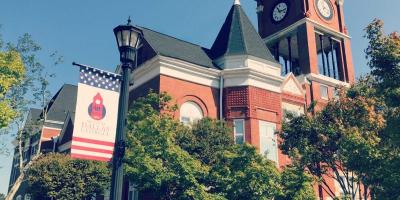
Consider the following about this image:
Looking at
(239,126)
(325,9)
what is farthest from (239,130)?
(325,9)

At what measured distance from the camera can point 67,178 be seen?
22922mm

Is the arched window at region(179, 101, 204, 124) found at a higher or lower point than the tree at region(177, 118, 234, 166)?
higher

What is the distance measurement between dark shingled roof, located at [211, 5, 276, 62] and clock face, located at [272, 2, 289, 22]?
9631 millimetres

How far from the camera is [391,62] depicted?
13406 mm

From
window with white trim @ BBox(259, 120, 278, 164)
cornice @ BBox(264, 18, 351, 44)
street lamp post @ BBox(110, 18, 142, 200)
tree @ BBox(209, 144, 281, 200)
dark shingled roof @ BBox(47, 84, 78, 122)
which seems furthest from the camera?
dark shingled roof @ BBox(47, 84, 78, 122)

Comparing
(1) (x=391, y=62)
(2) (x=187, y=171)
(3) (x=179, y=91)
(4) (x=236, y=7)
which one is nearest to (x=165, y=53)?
(3) (x=179, y=91)

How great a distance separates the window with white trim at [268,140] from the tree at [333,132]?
80.7 inches

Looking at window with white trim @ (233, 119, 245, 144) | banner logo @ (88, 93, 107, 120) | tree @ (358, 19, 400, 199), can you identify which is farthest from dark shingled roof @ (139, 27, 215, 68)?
banner logo @ (88, 93, 107, 120)

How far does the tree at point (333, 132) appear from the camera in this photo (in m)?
18.8

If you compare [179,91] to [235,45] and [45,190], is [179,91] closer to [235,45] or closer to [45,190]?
[235,45]

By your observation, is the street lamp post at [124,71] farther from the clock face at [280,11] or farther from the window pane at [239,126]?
the clock face at [280,11]

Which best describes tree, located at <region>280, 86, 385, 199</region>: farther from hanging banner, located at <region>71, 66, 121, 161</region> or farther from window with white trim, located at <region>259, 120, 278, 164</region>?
hanging banner, located at <region>71, 66, 121, 161</region>

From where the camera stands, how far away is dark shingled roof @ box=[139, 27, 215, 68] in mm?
23964

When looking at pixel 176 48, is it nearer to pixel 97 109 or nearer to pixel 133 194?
pixel 133 194
